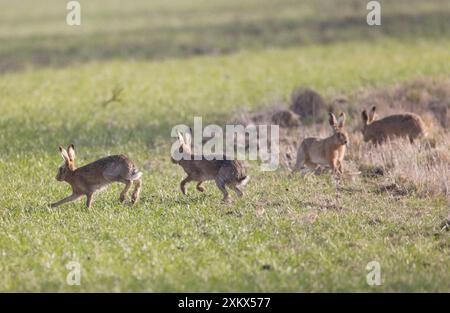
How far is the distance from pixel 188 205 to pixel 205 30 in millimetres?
23834

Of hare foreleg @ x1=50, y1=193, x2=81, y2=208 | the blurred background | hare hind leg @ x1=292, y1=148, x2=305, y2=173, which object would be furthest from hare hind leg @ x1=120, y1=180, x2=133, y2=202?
the blurred background

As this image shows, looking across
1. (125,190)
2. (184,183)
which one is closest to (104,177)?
(125,190)

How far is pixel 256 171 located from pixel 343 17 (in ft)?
72.9

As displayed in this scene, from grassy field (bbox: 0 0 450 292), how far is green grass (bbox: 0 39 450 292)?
0.03 metres

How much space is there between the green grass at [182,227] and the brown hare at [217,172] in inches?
10.7

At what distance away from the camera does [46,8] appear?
48.2m

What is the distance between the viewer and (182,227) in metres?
11.3

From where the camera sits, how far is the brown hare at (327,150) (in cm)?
1465

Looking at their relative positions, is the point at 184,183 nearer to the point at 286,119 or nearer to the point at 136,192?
the point at 136,192

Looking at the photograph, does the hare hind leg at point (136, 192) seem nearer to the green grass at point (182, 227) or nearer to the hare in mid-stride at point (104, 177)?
the hare in mid-stride at point (104, 177)

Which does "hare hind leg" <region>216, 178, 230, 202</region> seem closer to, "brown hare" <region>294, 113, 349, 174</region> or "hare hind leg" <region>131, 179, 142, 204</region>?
"hare hind leg" <region>131, 179, 142, 204</region>

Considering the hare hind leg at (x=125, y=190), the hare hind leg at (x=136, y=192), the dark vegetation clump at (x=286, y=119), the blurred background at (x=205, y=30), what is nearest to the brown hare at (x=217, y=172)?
the hare hind leg at (x=136, y=192)

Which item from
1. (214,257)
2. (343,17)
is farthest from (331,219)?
(343,17)

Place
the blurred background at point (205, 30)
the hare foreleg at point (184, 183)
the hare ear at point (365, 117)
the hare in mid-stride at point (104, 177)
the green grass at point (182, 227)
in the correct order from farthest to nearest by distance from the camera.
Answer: the blurred background at point (205, 30) → the hare ear at point (365, 117) → the hare foreleg at point (184, 183) → the hare in mid-stride at point (104, 177) → the green grass at point (182, 227)
